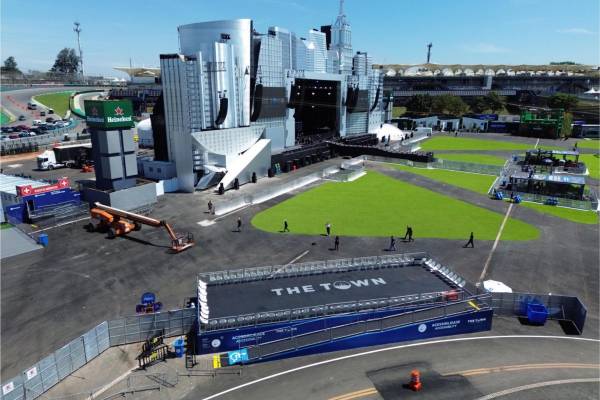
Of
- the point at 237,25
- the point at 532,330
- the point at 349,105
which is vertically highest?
the point at 237,25

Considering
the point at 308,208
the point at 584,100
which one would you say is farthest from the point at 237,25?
the point at 584,100

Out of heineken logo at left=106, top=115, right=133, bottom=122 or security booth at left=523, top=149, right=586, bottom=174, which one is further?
security booth at left=523, top=149, right=586, bottom=174

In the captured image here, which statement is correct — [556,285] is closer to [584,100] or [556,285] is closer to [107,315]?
[107,315]

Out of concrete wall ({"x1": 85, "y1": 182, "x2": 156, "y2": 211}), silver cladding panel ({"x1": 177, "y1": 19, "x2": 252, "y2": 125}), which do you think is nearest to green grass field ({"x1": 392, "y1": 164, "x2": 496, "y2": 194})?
silver cladding panel ({"x1": 177, "y1": 19, "x2": 252, "y2": 125})

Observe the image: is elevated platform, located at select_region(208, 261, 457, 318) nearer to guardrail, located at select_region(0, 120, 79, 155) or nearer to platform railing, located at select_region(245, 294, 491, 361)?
platform railing, located at select_region(245, 294, 491, 361)

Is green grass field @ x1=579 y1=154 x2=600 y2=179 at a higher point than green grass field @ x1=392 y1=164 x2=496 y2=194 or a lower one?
higher

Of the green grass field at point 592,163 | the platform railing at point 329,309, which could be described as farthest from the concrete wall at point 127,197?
the green grass field at point 592,163

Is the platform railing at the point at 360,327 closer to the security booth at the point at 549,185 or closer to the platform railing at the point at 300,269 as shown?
the platform railing at the point at 300,269
